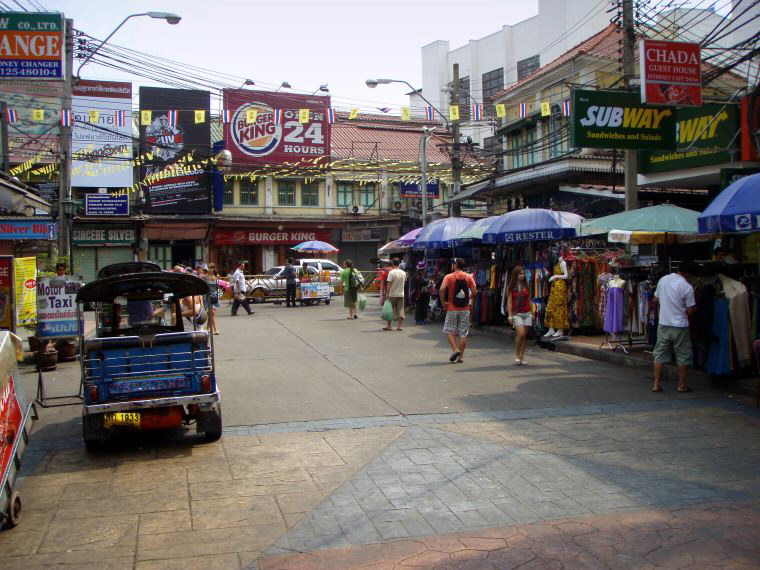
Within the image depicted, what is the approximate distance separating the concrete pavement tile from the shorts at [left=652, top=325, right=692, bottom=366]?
738 cm

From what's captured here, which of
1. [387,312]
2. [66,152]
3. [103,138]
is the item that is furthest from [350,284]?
[103,138]

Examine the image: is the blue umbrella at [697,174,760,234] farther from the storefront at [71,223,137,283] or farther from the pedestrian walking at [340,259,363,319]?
the storefront at [71,223,137,283]

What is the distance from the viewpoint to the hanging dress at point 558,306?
573 inches

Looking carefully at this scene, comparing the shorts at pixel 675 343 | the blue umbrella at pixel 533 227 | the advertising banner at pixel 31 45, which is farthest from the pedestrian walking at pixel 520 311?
the advertising banner at pixel 31 45

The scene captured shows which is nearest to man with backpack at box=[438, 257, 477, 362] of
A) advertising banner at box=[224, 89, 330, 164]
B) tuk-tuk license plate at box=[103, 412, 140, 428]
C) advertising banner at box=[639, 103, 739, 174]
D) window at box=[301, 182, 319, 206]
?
advertising banner at box=[639, 103, 739, 174]

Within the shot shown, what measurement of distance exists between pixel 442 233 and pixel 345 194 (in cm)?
2464

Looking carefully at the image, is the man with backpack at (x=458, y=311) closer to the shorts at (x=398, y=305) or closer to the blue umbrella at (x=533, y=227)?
the blue umbrella at (x=533, y=227)

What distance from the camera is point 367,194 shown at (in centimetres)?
4375

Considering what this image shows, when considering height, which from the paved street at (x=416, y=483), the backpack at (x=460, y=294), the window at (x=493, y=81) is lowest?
the paved street at (x=416, y=483)

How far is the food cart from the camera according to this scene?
5.06 m

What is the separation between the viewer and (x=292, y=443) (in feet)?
24.8

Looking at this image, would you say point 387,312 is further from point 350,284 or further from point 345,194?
point 345,194

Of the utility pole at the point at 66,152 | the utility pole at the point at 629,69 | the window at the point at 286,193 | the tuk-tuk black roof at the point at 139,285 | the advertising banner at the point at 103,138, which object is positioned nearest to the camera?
the tuk-tuk black roof at the point at 139,285

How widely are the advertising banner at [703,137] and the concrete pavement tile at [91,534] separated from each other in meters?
11.9
